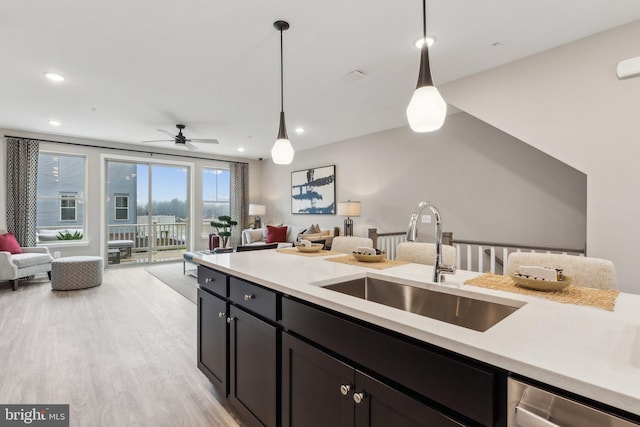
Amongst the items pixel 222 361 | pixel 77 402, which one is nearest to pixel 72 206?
pixel 77 402

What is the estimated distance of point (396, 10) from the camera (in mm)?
2143

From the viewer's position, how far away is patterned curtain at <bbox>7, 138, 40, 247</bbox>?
5.13 m

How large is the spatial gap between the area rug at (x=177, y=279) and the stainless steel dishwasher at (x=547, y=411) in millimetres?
3946

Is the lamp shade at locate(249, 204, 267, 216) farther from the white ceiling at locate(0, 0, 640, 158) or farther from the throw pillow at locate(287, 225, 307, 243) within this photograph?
the white ceiling at locate(0, 0, 640, 158)

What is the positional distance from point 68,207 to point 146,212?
134cm

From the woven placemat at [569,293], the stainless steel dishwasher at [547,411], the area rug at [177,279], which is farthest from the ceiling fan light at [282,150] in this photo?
the area rug at [177,279]

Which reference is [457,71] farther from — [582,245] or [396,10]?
[582,245]

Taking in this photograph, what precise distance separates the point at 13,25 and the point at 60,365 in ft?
8.73

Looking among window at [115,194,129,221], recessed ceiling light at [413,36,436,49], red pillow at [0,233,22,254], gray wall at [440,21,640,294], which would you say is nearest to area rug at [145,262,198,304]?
window at [115,194,129,221]

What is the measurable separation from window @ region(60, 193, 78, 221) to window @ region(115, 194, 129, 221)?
2.28 ft

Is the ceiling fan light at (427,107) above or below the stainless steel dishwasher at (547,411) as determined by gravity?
above

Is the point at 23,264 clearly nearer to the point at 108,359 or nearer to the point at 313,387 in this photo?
the point at 108,359

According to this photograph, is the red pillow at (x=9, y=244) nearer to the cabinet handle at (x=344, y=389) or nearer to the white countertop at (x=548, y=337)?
the white countertop at (x=548, y=337)

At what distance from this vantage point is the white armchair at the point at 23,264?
4387mm
